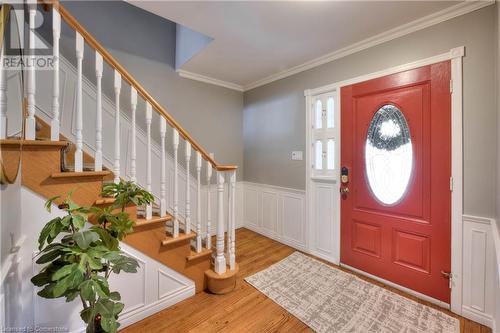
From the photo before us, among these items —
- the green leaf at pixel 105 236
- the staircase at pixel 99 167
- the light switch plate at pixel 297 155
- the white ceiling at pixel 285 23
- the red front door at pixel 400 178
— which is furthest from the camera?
the light switch plate at pixel 297 155

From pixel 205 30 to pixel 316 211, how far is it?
234 centimetres

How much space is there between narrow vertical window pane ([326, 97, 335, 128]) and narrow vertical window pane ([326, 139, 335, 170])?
20 cm

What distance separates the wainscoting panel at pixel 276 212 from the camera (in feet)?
9.38

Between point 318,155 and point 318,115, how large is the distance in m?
0.50

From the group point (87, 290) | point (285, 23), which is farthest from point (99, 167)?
point (285, 23)

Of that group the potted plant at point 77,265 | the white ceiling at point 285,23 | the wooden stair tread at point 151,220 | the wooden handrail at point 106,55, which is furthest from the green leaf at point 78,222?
the white ceiling at point 285,23

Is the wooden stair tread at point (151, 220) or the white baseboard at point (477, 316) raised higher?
the wooden stair tread at point (151, 220)

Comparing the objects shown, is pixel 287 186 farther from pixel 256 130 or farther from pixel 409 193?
pixel 409 193

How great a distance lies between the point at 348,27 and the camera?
1.96 metres

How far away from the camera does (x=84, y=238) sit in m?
0.94

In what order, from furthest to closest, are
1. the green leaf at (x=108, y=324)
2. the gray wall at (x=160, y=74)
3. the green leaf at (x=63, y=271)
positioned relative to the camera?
the gray wall at (x=160, y=74) < the green leaf at (x=108, y=324) < the green leaf at (x=63, y=271)

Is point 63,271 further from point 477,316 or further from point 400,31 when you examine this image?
point 400,31

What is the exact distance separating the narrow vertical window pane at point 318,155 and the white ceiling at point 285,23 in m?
1.05

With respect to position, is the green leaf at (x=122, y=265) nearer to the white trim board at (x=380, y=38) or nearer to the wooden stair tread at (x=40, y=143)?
the wooden stair tread at (x=40, y=143)
